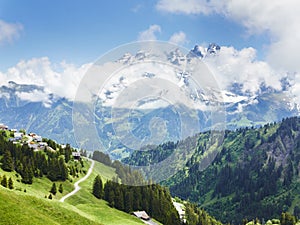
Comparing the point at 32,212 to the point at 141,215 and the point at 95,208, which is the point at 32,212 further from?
the point at 141,215

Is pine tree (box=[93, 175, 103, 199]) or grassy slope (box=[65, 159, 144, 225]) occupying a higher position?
pine tree (box=[93, 175, 103, 199])

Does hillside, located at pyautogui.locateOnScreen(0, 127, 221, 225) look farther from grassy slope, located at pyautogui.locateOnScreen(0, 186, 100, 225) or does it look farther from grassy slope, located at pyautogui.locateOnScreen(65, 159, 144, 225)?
grassy slope, located at pyautogui.locateOnScreen(0, 186, 100, 225)

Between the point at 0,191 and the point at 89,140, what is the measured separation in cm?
2119

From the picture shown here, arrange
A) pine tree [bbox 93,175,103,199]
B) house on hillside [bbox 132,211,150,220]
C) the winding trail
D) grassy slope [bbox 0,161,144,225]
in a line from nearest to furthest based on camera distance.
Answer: grassy slope [bbox 0,161,144,225] → the winding trail → house on hillside [bbox 132,211,150,220] → pine tree [bbox 93,175,103,199]

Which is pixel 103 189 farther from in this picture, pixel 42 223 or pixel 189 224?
pixel 42 223

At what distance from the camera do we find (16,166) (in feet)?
402

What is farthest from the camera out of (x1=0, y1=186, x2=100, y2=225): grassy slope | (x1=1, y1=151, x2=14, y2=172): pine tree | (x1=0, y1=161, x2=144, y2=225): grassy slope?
(x1=1, y1=151, x2=14, y2=172): pine tree

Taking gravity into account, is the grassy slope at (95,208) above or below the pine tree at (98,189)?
below

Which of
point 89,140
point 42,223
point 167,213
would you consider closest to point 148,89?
point 89,140

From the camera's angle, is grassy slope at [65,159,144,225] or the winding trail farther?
the winding trail

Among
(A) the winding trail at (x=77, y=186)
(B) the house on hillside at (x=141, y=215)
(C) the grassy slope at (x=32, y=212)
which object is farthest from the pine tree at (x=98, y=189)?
(C) the grassy slope at (x=32, y=212)

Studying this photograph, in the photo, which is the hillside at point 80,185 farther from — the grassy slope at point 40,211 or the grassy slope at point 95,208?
the grassy slope at point 40,211

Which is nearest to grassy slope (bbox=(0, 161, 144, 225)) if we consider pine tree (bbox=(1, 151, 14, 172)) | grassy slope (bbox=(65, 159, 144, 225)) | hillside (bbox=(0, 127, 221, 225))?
grassy slope (bbox=(65, 159, 144, 225))

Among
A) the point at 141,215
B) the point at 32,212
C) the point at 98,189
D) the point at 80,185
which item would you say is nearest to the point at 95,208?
the point at 141,215
